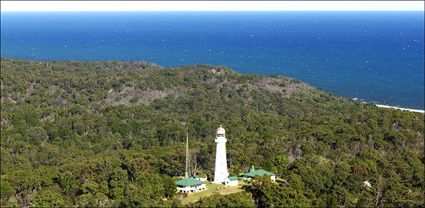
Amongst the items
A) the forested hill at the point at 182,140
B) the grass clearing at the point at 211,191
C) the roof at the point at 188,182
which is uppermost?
the roof at the point at 188,182

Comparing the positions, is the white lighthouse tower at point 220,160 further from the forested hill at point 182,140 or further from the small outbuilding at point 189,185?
the forested hill at point 182,140

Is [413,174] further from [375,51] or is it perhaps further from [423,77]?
[375,51]

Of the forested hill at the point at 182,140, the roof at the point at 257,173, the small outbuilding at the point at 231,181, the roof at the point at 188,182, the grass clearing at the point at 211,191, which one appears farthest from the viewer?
the roof at the point at 257,173

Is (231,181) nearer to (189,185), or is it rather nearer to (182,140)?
(189,185)

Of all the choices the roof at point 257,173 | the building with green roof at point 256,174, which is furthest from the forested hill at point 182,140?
the roof at point 257,173

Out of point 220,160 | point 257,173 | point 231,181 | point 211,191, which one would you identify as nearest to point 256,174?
point 257,173

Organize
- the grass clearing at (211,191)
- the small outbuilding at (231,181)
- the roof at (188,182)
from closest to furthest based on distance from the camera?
the grass clearing at (211,191)
the roof at (188,182)
the small outbuilding at (231,181)

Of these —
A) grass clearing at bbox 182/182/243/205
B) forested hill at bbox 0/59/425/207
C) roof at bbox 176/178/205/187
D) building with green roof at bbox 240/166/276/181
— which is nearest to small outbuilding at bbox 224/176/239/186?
grass clearing at bbox 182/182/243/205

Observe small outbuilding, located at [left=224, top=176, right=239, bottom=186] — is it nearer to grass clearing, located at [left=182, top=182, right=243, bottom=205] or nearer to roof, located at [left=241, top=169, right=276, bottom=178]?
grass clearing, located at [left=182, top=182, right=243, bottom=205]
